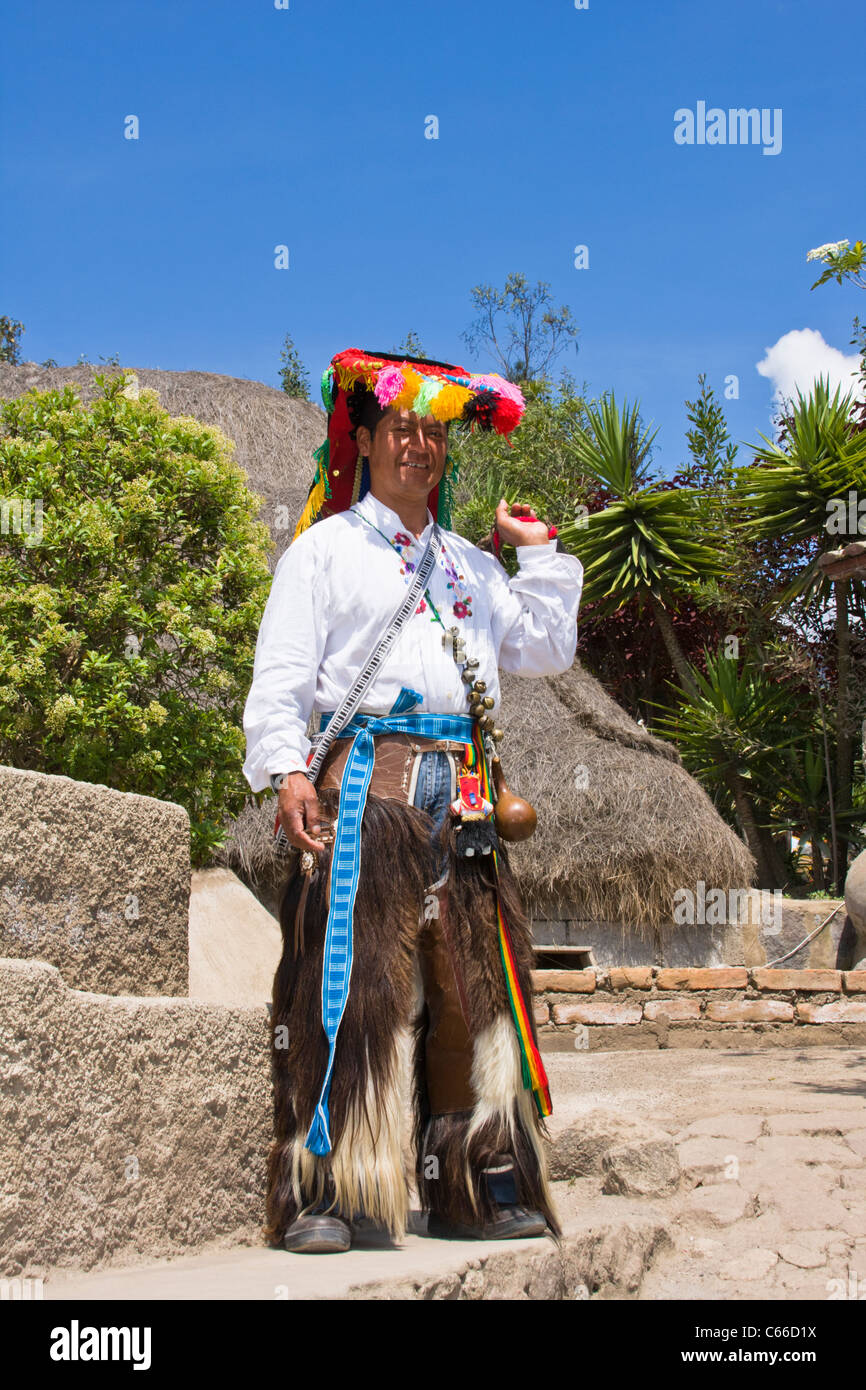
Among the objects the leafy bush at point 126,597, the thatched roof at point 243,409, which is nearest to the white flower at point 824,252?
the leafy bush at point 126,597

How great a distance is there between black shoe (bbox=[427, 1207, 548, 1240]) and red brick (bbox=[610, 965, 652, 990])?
18.1 ft

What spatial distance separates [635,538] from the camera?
38.6 feet

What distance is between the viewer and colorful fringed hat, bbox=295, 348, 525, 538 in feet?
9.96

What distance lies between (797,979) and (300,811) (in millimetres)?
6087

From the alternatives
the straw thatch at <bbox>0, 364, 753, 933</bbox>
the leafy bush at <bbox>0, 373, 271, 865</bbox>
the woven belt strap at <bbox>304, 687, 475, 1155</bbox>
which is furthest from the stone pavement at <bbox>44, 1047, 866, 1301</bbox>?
the straw thatch at <bbox>0, 364, 753, 933</bbox>

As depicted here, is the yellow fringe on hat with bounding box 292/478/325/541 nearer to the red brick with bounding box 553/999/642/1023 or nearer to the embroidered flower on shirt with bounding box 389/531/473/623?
the embroidered flower on shirt with bounding box 389/531/473/623

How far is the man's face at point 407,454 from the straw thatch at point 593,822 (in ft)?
18.3

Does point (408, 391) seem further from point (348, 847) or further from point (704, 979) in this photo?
point (704, 979)

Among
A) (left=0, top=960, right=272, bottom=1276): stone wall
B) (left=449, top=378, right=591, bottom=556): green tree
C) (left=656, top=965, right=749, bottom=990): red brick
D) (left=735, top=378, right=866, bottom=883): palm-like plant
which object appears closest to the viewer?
(left=0, top=960, right=272, bottom=1276): stone wall

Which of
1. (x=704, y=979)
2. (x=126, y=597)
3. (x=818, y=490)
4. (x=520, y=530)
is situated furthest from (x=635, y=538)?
(x=520, y=530)

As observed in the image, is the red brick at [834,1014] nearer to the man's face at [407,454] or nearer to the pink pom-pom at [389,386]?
the man's face at [407,454]

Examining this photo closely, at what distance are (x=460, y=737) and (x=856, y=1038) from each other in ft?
18.0

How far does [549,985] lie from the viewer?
26.8 ft

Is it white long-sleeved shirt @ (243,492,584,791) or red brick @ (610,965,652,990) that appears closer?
white long-sleeved shirt @ (243,492,584,791)
